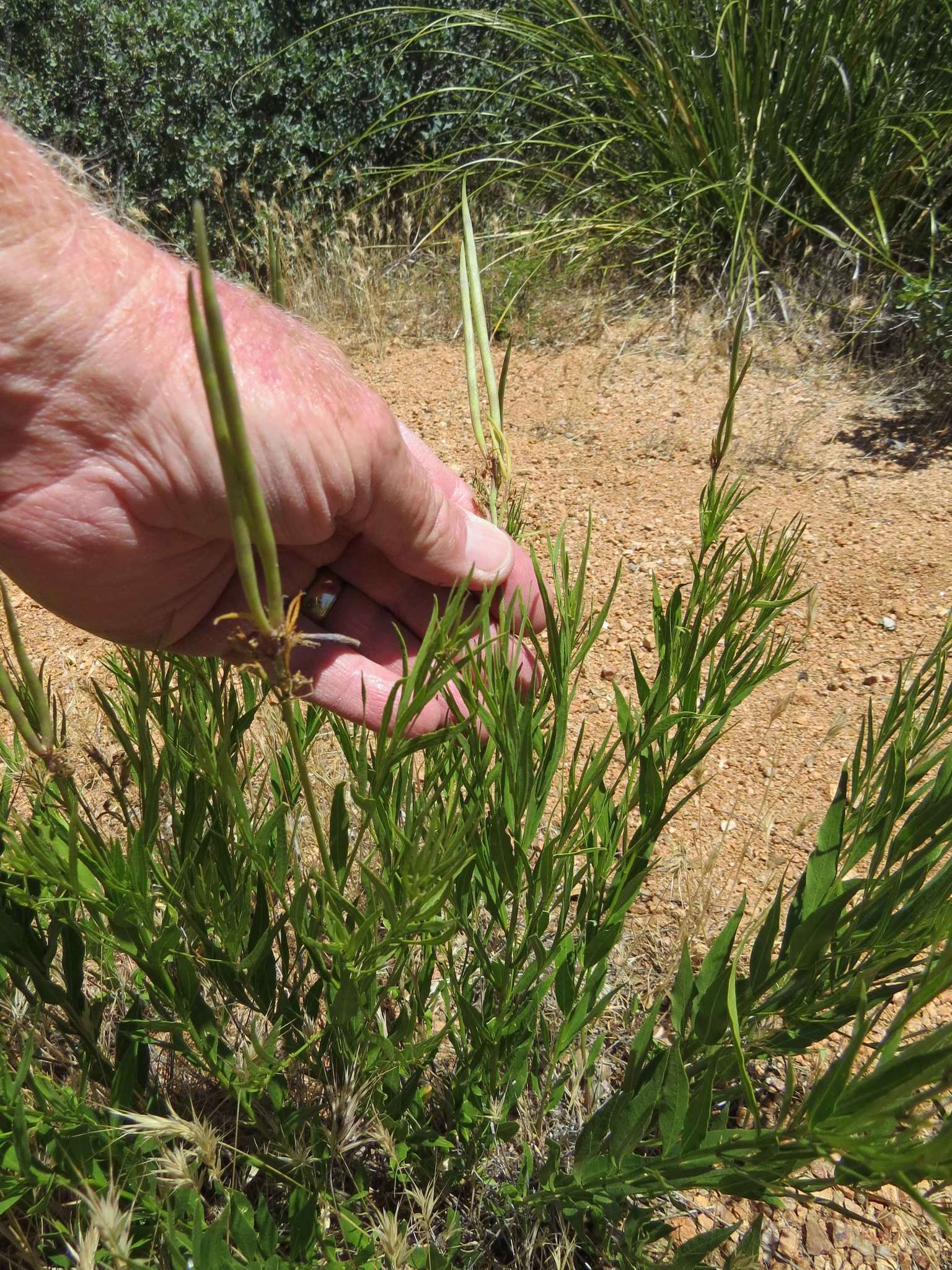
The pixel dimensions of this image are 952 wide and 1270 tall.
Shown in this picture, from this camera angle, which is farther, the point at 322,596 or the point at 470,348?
the point at 322,596

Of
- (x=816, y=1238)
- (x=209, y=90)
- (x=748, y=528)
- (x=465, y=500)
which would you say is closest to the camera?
(x=816, y=1238)

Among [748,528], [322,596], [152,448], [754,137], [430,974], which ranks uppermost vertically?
[152,448]

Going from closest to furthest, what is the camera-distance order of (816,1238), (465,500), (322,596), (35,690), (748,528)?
(35,690) < (816,1238) < (322,596) < (465,500) < (748,528)

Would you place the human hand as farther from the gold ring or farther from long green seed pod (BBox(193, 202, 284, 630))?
long green seed pod (BBox(193, 202, 284, 630))

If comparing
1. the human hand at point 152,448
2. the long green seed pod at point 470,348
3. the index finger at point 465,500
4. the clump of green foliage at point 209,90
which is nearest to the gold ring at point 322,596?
the human hand at point 152,448

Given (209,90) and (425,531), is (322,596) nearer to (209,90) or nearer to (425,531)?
(425,531)

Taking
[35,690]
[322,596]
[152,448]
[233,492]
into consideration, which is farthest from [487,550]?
[233,492]

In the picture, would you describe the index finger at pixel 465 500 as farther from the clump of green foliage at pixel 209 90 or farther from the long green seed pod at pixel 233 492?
the clump of green foliage at pixel 209 90

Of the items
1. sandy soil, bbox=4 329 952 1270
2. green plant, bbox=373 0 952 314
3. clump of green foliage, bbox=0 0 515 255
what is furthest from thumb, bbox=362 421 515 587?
clump of green foliage, bbox=0 0 515 255
